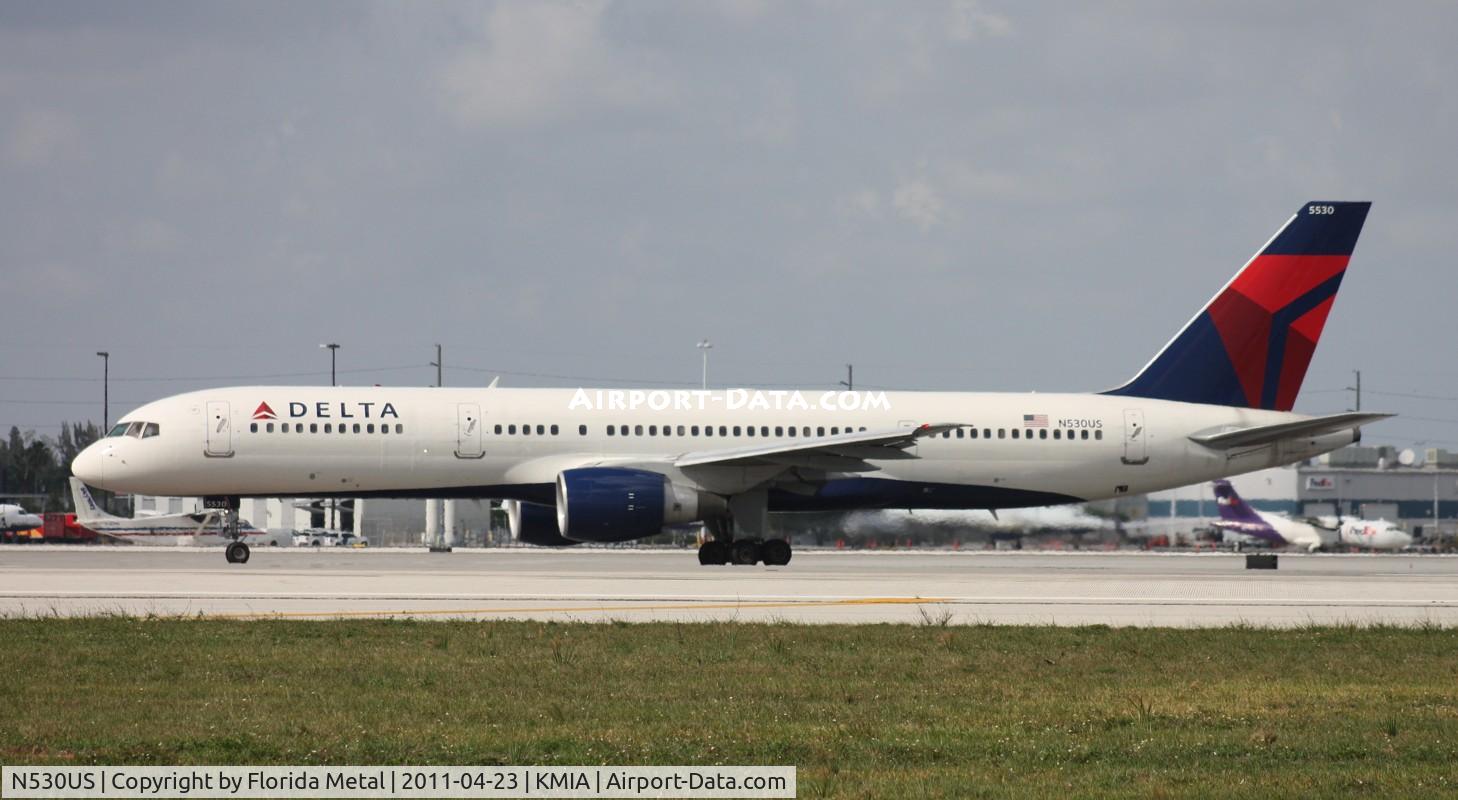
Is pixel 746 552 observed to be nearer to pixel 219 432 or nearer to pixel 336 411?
pixel 336 411

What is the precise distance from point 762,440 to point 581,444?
3987 millimetres

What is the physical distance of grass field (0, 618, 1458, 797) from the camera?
407 inches

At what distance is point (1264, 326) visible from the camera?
38562mm

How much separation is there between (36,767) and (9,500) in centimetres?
9760

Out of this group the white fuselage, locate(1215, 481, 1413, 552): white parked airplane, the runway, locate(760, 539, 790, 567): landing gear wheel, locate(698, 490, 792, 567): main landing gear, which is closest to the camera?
the runway

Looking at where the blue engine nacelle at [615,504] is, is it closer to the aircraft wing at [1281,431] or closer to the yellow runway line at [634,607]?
the yellow runway line at [634,607]

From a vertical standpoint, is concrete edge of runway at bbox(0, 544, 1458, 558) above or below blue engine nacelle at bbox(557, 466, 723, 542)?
below

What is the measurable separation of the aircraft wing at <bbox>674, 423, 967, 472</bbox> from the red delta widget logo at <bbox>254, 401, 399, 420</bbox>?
20.7ft

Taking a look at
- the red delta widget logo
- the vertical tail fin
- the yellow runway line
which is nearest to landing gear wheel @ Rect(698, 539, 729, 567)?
the red delta widget logo

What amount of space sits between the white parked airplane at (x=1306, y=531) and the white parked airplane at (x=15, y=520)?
51.7m

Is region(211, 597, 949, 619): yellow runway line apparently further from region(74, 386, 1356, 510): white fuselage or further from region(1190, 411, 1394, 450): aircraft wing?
region(1190, 411, 1394, 450): aircraft wing

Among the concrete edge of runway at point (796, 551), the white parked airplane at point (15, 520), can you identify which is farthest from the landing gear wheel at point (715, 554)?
the white parked airplane at point (15, 520)

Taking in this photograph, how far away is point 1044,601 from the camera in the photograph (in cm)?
2402

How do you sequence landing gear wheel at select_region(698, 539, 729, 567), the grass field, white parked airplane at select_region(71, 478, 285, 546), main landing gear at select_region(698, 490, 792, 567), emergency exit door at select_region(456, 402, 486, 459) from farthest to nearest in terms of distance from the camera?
1. white parked airplane at select_region(71, 478, 285, 546)
2. landing gear wheel at select_region(698, 539, 729, 567)
3. main landing gear at select_region(698, 490, 792, 567)
4. emergency exit door at select_region(456, 402, 486, 459)
5. the grass field
